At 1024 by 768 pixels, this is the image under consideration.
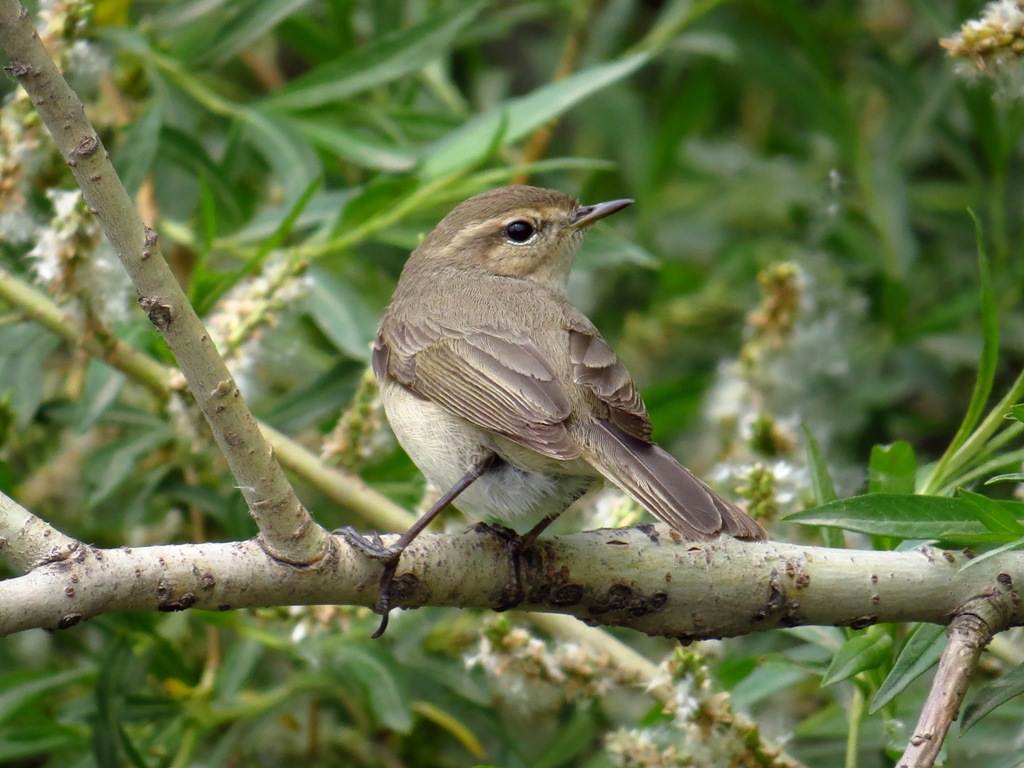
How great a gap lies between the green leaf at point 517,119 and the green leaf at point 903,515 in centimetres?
197

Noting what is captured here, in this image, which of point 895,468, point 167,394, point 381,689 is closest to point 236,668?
point 381,689

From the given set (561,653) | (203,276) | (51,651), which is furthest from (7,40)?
(51,651)

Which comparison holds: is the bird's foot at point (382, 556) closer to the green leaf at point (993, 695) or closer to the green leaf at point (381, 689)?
the green leaf at point (381, 689)

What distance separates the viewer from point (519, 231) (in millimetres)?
4363

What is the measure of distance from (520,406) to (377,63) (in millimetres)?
2006

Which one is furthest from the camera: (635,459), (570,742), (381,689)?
(570,742)

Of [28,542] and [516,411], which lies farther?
[516,411]

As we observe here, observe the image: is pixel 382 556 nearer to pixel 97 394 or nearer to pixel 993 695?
pixel 993 695

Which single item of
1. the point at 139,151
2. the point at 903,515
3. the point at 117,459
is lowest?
the point at 117,459

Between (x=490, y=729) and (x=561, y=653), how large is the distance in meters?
1.02

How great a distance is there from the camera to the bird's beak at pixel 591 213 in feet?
13.9

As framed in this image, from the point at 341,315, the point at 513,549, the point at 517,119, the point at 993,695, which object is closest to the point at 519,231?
the point at 517,119

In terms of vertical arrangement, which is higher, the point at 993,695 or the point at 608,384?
the point at 608,384

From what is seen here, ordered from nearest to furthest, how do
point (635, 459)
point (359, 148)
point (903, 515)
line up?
1. point (903, 515)
2. point (635, 459)
3. point (359, 148)
